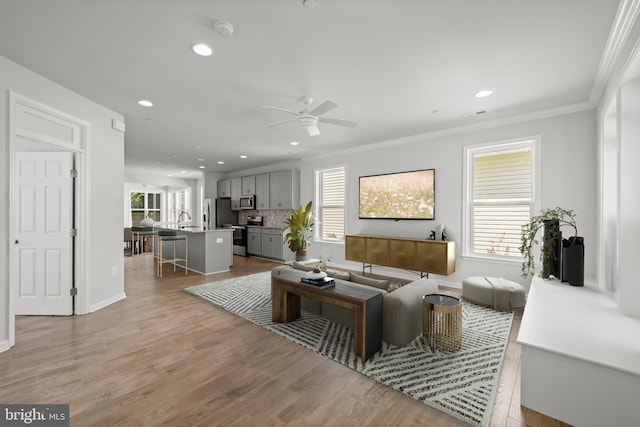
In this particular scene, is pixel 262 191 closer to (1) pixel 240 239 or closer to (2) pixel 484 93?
(1) pixel 240 239

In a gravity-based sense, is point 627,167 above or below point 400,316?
above

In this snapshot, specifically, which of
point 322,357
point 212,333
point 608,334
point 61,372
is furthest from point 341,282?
point 61,372

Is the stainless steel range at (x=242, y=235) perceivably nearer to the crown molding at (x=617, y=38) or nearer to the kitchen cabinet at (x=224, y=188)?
the kitchen cabinet at (x=224, y=188)

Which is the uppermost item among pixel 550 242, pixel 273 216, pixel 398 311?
pixel 273 216

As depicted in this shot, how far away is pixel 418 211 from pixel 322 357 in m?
3.43

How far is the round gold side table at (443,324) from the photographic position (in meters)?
2.51

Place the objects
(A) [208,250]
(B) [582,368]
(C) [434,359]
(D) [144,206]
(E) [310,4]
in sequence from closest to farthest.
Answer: (B) [582,368], (E) [310,4], (C) [434,359], (A) [208,250], (D) [144,206]

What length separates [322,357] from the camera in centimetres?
248

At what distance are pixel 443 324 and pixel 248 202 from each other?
22.2ft

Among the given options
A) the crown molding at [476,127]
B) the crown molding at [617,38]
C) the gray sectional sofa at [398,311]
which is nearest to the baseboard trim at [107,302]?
the gray sectional sofa at [398,311]

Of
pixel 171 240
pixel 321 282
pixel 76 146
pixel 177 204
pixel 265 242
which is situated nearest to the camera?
pixel 321 282

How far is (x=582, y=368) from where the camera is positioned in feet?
5.24

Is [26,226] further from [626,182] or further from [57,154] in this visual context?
[626,182]

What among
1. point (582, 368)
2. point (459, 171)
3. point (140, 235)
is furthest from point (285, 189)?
point (582, 368)
